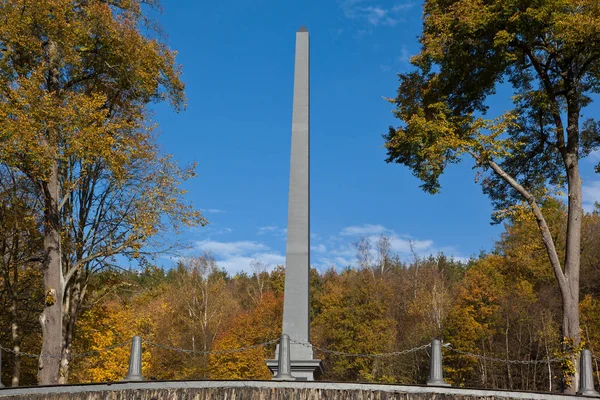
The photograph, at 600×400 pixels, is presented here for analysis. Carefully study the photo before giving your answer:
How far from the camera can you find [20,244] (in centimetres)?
2117

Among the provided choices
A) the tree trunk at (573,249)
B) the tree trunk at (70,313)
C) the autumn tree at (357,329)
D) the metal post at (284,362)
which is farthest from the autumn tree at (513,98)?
the autumn tree at (357,329)

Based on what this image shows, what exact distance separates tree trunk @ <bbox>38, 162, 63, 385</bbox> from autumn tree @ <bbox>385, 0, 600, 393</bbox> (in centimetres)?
927

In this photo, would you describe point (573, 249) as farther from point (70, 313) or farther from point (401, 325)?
point (401, 325)

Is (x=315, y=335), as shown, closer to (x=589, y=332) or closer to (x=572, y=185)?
(x=589, y=332)

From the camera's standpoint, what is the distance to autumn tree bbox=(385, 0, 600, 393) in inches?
539

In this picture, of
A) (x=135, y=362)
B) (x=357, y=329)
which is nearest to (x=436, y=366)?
(x=135, y=362)

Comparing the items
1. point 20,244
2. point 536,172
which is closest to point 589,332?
point 536,172

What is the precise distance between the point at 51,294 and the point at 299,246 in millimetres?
6423

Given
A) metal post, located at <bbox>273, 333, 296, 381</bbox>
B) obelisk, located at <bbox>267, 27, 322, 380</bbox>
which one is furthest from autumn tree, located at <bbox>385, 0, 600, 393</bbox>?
metal post, located at <bbox>273, 333, 296, 381</bbox>

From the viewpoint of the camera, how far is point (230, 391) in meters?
8.89

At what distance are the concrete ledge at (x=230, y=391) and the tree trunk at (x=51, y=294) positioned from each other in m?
4.84

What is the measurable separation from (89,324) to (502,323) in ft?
73.7

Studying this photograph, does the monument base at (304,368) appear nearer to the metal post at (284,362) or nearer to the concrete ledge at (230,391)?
the metal post at (284,362)

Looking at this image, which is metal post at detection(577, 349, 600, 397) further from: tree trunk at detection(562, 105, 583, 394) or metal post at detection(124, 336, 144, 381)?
metal post at detection(124, 336, 144, 381)
